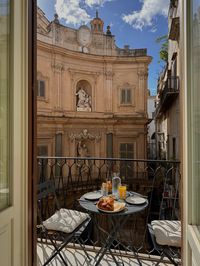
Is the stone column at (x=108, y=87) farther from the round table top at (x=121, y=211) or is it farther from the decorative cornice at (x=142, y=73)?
the round table top at (x=121, y=211)

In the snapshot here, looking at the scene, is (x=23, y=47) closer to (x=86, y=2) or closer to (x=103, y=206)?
(x=103, y=206)

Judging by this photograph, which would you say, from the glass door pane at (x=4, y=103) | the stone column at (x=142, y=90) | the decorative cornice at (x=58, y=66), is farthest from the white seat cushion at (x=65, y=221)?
the stone column at (x=142, y=90)

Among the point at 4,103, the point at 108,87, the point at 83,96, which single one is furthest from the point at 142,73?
the point at 4,103

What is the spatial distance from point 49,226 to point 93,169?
830 centimetres

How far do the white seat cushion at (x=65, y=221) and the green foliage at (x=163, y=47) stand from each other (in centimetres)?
1017

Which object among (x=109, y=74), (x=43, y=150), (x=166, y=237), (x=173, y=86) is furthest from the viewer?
(x=109, y=74)

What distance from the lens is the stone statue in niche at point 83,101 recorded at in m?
10.2

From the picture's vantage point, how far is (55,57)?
942cm

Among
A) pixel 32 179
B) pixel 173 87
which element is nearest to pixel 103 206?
pixel 32 179

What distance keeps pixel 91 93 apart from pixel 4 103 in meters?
9.17

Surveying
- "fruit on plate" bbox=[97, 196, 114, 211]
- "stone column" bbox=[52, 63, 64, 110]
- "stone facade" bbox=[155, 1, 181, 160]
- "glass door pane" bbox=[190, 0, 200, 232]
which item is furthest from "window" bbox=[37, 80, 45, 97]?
"glass door pane" bbox=[190, 0, 200, 232]

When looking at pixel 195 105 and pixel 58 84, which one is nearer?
pixel 195 105

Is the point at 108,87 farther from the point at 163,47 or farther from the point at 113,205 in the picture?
the point at 113,205

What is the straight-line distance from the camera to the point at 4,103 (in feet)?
4.44
